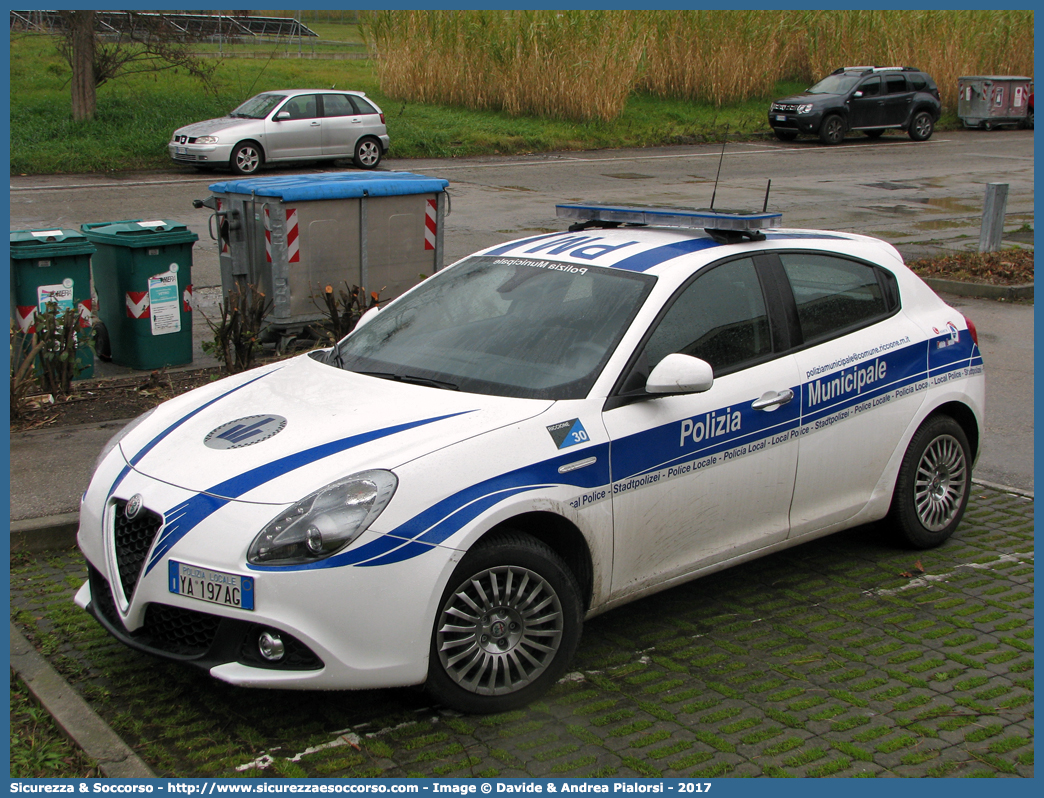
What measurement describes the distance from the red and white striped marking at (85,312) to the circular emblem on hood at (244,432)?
168 inches

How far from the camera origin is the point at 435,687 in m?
3.89

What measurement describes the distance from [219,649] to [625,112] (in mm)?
28770

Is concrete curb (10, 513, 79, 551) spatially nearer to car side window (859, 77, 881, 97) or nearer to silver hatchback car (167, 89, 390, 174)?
silver hatchback car (167, 89, 390, 174)

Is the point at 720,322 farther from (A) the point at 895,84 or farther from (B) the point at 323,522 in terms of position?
(A) the point at 895,84

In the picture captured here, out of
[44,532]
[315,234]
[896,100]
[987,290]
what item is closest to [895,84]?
[896,100]

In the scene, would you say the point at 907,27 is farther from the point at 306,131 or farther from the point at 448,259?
the point at 448,259

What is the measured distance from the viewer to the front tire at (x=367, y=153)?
907 inches

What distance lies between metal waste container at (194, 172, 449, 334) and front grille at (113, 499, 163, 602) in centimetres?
500

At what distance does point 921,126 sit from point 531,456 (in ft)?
99.4

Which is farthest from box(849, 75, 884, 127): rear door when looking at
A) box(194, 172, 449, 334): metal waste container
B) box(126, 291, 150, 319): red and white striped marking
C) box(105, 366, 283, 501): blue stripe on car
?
box(105, 366, 283, 501): blue stripe on car

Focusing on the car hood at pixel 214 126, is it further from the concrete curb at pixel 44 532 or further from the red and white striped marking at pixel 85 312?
the concrete curb at pixel 44 532

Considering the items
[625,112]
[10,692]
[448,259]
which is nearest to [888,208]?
[448,259]

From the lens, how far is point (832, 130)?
2956cm

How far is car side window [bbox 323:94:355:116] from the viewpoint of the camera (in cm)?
2244
